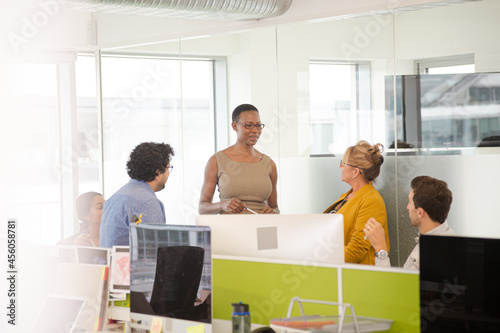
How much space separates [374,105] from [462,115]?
1.93 ft

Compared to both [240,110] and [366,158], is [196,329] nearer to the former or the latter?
[366,158]

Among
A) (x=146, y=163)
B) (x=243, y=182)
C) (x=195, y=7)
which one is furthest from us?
(x=195, y=7)

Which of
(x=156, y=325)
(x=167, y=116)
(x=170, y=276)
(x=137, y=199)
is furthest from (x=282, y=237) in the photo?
(x=167, y=116)

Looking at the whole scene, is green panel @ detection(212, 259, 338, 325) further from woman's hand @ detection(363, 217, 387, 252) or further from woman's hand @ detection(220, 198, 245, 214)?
woman's hand @ detection(220, 198, 245, 214)

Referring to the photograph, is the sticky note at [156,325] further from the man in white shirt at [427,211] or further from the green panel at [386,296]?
the man in white shirt at [427,211]

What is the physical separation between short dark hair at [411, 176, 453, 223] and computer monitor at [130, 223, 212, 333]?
107cm

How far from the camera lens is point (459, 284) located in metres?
1.75

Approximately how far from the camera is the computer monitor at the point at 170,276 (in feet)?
7.54

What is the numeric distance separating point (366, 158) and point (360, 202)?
40 cm

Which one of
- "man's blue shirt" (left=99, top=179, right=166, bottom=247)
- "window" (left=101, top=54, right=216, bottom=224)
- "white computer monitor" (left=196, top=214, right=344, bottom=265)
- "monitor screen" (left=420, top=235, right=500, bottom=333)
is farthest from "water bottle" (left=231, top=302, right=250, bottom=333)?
"window" (left=101, top=54, right=216, bottom=224)

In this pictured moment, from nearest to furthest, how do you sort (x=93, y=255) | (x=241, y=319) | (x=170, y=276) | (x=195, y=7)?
(x=241, y=319), (x=170, y=276), (x=93, y=255), (x=195, y=7)

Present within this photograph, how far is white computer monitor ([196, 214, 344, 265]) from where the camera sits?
2.33 metres

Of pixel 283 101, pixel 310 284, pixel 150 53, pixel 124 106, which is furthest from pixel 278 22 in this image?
pixel 310 284

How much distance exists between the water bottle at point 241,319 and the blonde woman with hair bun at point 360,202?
108 centimetres
